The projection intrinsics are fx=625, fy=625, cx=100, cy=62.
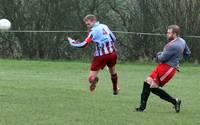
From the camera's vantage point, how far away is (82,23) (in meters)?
31.0

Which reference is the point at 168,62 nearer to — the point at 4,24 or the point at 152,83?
the point at 152,83

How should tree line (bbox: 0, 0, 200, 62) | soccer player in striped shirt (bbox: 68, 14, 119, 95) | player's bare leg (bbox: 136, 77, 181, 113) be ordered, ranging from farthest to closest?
tree line (bbox: 0, 0, 200, 62) → soccer player in striped shirt (bbox: 68, 14, 119, 95) → player's bare leg (bbox: 136, 77, 181, 113)

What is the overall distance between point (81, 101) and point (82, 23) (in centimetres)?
1818

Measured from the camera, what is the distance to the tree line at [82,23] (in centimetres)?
3028

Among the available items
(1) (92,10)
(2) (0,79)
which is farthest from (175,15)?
(2) (0,79)

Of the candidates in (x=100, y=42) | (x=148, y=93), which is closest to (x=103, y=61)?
(x=100, y=42)

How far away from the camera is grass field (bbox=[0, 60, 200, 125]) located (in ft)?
33.8

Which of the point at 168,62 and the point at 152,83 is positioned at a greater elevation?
the point at 168,62

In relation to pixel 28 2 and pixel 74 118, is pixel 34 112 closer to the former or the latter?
→ pixel 74 118

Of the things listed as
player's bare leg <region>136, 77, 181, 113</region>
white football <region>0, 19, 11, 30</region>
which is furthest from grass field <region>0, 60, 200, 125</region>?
white football <region>0, 19, 11, 30</region>

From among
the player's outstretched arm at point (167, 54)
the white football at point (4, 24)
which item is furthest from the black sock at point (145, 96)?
the white football at point (4, 24)

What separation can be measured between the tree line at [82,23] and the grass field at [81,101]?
27.5 ft

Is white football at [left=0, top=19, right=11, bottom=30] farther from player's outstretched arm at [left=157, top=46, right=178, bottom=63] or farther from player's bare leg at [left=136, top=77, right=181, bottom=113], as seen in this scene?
player's outstretched arm at [left=157, top=46, right=178, bottom=63]

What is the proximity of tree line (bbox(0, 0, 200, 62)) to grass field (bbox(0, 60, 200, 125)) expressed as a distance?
839cm
